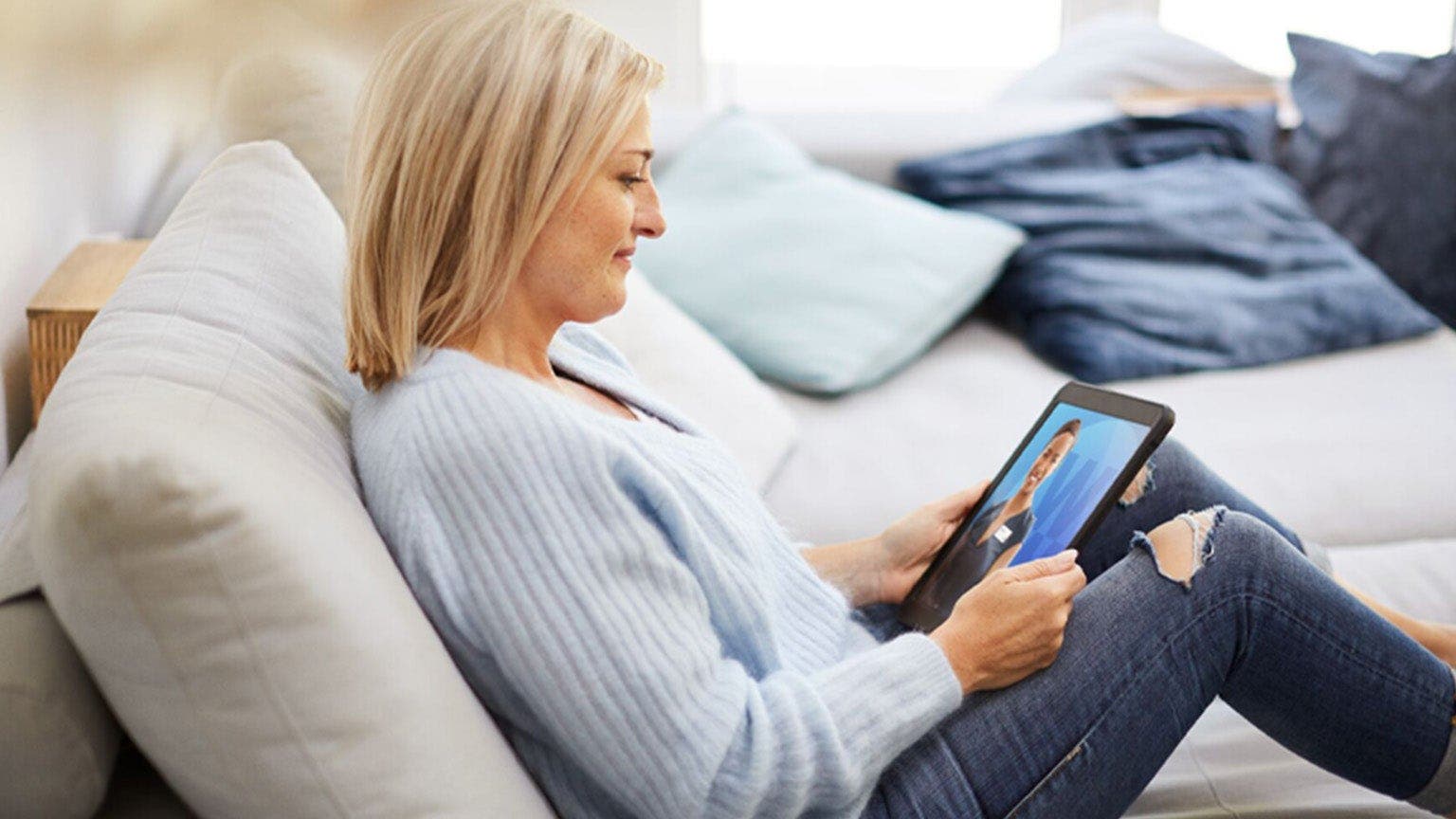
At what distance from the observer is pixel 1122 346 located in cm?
220

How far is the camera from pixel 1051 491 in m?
1.26

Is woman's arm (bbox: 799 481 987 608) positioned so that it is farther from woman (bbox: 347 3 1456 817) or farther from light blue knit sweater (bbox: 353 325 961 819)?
light blue knit sweater (bbox: 353 325 961 819)

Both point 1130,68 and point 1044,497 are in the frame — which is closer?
point 1044,497

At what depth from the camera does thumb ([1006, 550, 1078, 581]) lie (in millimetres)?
1107

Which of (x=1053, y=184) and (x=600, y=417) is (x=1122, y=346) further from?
(x=600, y=417)

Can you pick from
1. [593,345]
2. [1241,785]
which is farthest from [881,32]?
[1241,785]

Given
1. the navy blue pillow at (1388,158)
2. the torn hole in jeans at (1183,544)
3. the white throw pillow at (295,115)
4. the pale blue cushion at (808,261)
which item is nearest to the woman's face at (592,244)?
the torn hole in jeans at (1183,544)

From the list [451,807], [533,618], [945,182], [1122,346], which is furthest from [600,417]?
[945,182]

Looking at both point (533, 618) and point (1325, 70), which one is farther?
point (1325, 70)

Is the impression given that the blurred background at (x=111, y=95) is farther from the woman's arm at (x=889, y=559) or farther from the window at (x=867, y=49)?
the window at (x=867, y=49)

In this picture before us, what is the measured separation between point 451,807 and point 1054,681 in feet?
1.50

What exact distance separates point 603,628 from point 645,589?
0.15ft

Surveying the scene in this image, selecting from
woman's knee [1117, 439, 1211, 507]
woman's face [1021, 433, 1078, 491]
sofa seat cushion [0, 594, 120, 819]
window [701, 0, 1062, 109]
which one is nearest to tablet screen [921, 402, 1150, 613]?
woman's face [1021, 433, 1078, 491]

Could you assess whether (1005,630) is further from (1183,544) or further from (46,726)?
(46,726)
